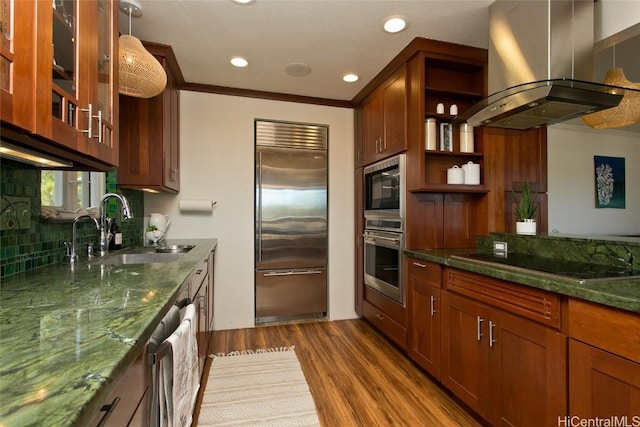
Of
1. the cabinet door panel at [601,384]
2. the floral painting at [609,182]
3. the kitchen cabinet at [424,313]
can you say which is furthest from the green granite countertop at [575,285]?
the floral painting at [609,182]

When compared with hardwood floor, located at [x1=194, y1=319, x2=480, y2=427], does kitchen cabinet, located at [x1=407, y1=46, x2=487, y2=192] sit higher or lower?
higher

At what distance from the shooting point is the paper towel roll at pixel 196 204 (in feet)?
9.52

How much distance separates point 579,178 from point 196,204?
14.6 feet

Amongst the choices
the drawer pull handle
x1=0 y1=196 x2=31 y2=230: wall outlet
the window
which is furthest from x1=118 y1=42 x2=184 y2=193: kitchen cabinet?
the drawer pull handle

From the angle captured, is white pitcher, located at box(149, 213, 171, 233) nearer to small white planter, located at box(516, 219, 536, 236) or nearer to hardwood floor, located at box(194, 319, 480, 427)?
hardwood floor, located at box(194, 319, 480, 427)

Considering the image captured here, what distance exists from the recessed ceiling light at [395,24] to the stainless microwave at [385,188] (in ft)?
2.90

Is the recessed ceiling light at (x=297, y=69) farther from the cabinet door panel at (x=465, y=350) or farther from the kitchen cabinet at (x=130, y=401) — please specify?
the kitchen cabinet at (x=130, y=401)

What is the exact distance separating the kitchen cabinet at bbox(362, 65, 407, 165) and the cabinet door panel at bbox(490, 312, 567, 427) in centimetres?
148

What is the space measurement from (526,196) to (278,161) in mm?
2242

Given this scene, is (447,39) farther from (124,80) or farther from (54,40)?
(54,40)

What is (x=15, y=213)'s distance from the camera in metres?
1.28

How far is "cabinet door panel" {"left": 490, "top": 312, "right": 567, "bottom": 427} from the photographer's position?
1236 millimetres

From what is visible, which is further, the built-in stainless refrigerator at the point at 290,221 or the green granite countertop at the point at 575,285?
the built-in stainless refrigerator at the point at 290,221

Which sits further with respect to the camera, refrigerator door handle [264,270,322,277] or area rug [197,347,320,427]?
refrigerator door handle [264,270,322,277]
